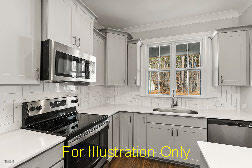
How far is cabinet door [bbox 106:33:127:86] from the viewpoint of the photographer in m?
2.95

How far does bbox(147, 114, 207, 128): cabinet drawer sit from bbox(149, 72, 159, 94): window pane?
89cm

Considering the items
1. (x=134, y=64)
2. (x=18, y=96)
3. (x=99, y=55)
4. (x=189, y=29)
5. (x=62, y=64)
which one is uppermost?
(x=189, y=29)

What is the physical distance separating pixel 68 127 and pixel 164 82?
2.33 meters

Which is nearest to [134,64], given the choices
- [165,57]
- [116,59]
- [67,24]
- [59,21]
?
[116,59]

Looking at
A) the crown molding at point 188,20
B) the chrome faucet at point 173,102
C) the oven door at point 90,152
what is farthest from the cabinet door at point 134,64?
the oven door at point 90,152

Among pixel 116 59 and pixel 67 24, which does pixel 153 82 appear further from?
pixel 67 24

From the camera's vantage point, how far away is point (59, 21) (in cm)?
166

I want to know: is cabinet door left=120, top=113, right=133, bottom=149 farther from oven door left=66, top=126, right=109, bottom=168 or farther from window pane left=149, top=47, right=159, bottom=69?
window pane left=149, top=47, right=159, bottom=69

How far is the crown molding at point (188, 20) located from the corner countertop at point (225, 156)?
272 centimetres

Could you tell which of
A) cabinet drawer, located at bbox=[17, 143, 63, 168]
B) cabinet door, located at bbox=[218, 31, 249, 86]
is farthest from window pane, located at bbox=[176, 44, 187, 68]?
cabinet drawer, located at bbox=[17, 143, 63, 168]

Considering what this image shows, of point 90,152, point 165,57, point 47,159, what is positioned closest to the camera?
point 47,159

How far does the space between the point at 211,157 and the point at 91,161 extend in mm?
1323

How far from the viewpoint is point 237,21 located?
9.10 ft

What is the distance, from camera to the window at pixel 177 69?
10.1 feet
